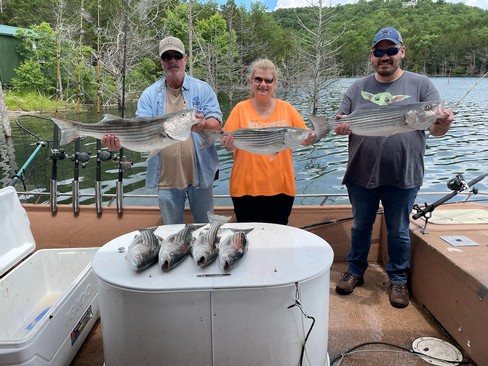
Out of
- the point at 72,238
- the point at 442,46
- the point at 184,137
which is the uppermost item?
the point at 442,46

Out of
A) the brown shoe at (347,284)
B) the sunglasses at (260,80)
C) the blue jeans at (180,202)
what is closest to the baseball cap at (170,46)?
the sunglasses at (260,80)

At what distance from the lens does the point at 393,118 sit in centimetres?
279

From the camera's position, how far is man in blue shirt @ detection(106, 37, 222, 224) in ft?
10.3

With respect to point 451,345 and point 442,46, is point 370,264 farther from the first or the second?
point 442,46

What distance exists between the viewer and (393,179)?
9.68 ft

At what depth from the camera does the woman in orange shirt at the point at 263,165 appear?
3168 mm

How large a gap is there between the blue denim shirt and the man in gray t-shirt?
1135 mm

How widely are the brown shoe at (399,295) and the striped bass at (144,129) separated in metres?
2.25

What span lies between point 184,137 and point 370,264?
2547mm

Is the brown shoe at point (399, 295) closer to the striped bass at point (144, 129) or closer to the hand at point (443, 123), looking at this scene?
the hand at point (443, 123)

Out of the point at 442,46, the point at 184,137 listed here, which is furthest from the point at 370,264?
the point at 442,46

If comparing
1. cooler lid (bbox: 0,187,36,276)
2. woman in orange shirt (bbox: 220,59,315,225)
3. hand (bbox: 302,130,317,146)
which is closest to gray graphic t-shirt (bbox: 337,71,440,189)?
hand (bbox: 302,130,317,146)

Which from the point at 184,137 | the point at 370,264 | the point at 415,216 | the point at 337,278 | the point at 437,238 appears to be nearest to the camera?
the point at 184,137

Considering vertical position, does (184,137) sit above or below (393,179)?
above
